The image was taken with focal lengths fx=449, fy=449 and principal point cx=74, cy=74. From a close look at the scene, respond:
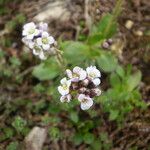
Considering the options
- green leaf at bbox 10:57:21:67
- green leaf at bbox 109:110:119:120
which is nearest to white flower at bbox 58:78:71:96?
green leaf at bbox 109:110:119:120

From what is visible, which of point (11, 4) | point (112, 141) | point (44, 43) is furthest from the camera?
point (11, 4)

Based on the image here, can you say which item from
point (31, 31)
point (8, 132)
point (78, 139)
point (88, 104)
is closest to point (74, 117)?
point (78, 139)

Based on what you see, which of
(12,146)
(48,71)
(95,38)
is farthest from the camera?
(48,71)

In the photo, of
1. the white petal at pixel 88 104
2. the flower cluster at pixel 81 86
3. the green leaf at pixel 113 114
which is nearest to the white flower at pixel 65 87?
the flower cluster at pixel 81 86

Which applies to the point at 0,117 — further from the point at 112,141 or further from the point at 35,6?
the point at 35,6

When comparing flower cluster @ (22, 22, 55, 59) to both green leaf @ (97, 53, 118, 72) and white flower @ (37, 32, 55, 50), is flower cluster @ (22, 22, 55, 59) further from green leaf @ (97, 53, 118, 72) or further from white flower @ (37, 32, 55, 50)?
green leaf @ (97, 53, 118, 72)

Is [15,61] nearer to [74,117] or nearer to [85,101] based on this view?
[74,117]

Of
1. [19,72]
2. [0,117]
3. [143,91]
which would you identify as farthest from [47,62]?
[143,91]
